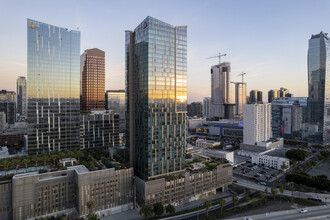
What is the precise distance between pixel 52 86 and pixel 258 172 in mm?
133358

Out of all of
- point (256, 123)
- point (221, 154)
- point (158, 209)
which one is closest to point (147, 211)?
point (158, 209)

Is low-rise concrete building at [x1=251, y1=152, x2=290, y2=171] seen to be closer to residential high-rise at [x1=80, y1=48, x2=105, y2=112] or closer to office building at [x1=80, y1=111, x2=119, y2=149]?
office building at [x1=80, y1=111, x2=119, y2=149]

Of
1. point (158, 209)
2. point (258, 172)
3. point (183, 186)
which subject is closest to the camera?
point (158, 209)

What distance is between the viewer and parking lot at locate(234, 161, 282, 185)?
10677cm

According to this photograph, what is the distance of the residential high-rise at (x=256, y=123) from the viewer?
164000 mm

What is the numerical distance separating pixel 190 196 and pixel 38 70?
10713cm

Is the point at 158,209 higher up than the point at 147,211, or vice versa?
the point at 147,211

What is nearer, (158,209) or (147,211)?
(147,211)

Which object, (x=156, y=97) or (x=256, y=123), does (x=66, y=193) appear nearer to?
(x=156, y=97)

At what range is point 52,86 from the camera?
11956 centimetres

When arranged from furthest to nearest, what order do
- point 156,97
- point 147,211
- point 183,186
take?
point 183,186
point 156,97
point 147,211

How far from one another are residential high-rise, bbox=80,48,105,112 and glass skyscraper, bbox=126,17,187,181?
115m

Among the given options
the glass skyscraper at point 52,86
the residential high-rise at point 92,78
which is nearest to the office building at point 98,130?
the glass skyscraper at point 52,86

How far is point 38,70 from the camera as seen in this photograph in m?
115
